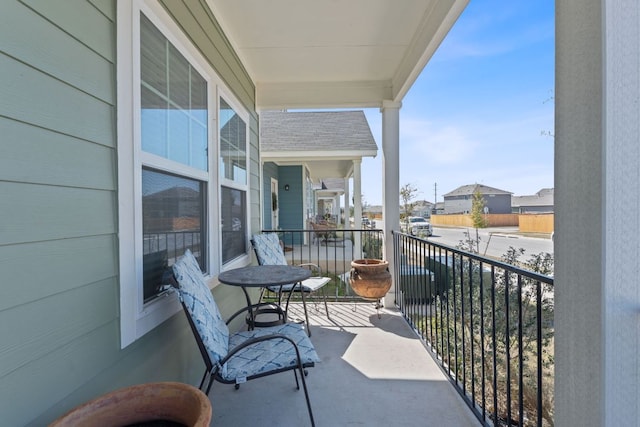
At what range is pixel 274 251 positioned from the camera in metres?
3.52

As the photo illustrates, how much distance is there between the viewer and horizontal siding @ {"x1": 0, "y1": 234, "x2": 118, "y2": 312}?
84cm

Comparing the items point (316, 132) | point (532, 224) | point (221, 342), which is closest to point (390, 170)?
point (221, 342)

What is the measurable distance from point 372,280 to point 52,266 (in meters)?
2.85

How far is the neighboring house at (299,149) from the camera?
6887mm

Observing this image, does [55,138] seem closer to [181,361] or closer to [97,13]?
[97,13]

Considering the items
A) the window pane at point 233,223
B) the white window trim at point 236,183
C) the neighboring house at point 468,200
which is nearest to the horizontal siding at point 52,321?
the white window trim at point 236,183

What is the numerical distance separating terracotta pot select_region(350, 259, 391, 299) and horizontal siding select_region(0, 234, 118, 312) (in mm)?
2555

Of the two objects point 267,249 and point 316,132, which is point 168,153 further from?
point 316,132

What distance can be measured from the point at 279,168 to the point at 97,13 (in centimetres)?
801

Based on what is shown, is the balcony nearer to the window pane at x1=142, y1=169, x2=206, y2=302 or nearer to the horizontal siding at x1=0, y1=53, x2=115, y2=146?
the window pane at x1=142, y1=169, x2=206, y2=302

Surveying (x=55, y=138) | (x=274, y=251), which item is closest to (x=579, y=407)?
(x=55, y=138)

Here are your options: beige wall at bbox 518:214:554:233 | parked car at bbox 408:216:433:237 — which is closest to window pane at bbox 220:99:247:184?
parked car at bbox 408:216:433:237

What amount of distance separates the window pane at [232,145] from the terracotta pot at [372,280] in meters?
1.68

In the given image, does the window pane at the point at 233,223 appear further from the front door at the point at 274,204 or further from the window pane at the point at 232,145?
the front door at the point at 274,204
